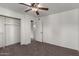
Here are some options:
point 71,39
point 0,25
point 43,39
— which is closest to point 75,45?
point 71,39

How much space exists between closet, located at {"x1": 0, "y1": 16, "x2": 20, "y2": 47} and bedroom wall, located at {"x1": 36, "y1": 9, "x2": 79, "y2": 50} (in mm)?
2185

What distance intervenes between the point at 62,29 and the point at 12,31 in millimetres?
3376

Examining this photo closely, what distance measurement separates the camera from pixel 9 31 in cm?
435

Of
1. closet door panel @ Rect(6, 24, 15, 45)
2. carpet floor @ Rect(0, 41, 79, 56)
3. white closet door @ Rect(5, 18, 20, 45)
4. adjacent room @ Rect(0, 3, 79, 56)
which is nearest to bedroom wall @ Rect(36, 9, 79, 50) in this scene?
adjacent room @ Rect(0, 3, 79, 56)

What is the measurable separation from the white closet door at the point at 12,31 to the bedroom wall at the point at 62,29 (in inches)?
84.2

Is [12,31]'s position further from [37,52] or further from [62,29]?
[62,29]

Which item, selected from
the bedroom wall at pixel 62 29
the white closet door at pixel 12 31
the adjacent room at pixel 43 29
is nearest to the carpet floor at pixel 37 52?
the adjacent room at pixel 43 29

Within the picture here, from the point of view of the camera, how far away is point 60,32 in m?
4.38

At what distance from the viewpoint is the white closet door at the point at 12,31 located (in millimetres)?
4227

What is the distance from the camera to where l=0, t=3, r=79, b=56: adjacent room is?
11.1 ft

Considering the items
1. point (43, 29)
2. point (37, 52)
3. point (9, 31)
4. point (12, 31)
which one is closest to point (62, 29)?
point (43, 29)

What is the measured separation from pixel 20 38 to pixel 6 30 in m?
1.14

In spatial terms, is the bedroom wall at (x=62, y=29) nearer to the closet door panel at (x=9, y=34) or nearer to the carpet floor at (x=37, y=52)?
the carpet floor at (x=37, y=52)

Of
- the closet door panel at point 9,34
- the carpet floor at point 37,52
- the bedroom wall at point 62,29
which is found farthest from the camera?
the closet door panel at point 9,34
